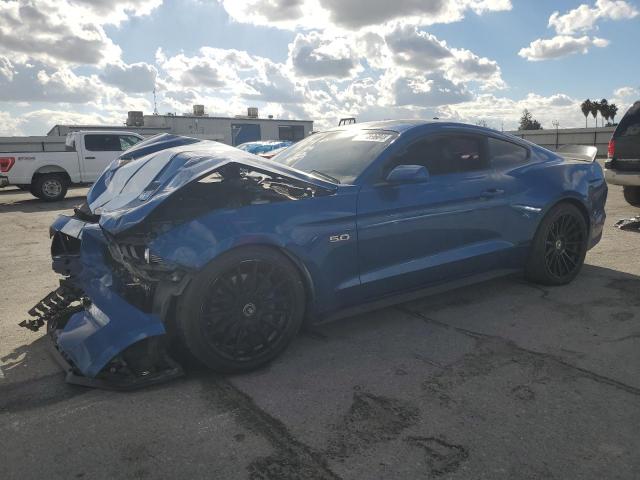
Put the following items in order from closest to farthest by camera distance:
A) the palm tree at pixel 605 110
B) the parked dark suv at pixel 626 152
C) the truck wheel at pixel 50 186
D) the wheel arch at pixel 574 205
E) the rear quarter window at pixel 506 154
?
the rear quarter window at pixel 506 154
the wheel arch at pixel 574 205
the parked dark suv at pixel 626 152
the truck wheel at pixel 50 186
the palm tree at pixel 605 110

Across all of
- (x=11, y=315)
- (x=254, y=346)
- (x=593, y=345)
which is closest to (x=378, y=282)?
(x=254, y=346)

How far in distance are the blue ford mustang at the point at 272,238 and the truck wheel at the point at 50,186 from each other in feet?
37.8

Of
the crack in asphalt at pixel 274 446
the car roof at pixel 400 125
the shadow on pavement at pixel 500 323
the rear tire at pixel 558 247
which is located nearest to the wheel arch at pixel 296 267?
the shadow on pavement at pixel 500 323

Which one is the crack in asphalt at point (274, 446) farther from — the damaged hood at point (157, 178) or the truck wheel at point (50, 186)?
the truck wheel at point (50, 186)

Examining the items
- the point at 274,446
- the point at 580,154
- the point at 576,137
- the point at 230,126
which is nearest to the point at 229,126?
the point at 230,126

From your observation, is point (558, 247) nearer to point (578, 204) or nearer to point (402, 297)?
point (578, 204)

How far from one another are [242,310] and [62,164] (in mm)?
13568

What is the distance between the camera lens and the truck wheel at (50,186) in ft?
46.6

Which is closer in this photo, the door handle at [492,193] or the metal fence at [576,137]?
the door handle at [492,193]

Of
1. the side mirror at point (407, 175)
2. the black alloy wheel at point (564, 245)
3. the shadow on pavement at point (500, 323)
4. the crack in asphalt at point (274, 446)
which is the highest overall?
the side mirror at point (407, 175)

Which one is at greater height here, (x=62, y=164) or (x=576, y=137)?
(x=576, y=137)

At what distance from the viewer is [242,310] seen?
306 centimetres

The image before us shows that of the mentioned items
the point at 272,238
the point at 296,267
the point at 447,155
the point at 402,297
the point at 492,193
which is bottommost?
the point at 402,297

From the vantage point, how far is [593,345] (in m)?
3.48
